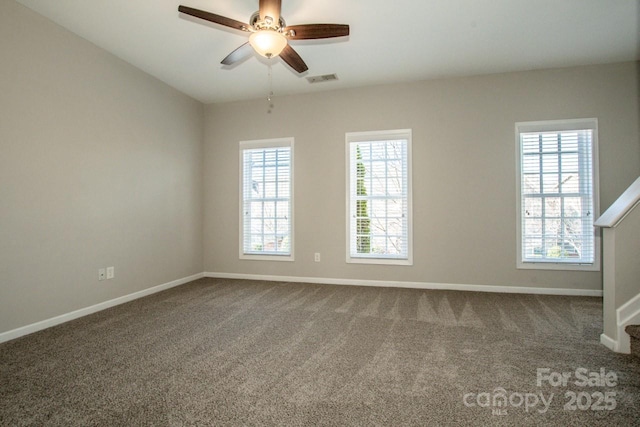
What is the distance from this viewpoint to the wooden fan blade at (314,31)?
2.41 metres

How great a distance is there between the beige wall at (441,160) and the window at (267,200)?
0.13m

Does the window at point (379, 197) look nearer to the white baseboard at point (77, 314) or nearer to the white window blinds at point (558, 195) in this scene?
the white window blinds at point (558, 195)

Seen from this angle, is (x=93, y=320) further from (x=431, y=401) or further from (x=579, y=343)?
(x=579, y=343)

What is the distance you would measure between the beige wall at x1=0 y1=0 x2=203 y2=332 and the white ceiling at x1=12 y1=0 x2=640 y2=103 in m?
0.34

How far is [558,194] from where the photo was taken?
3.89 meters

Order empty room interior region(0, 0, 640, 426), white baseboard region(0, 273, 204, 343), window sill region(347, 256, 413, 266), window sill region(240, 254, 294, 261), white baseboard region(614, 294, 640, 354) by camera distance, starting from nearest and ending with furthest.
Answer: empty room interior region(0, 0, 640, 426) → white baseboard region(614, 294, 640, 354) → white baseboard region(0, 273, 204, 343) → window sill region(347, 256, 413, 266) → window sill region(240, 254, 294, 261)

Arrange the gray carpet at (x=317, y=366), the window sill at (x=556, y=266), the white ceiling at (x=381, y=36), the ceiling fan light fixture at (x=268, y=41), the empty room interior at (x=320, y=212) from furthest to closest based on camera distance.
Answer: the window sill at (x=556, y=266) → the white ceiling at (x=381, y=36) → the ceiling fan light fixture at (x=268, y=41) → the empty room interior at (x=320, y=212) → the gray carpet at (x=317, y=366)

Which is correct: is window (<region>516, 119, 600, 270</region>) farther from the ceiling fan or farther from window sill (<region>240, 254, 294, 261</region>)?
window sill (<region>240, 254, 294, 261</region>)

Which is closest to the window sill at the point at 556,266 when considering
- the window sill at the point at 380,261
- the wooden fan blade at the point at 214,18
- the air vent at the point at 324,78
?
the window sill at the point at 380,261

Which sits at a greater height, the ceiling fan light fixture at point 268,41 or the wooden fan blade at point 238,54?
the wooden fan blade at point 238,54

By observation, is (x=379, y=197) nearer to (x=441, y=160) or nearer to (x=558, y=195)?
(x=441, y=160)

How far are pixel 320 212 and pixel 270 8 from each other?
2.81m

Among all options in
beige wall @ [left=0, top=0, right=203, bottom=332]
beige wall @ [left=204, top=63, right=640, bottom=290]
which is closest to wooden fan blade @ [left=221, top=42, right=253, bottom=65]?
beige wall @ [left=0, top=0, right=203, bottom=332]

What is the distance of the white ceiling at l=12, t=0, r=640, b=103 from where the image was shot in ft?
9.05
